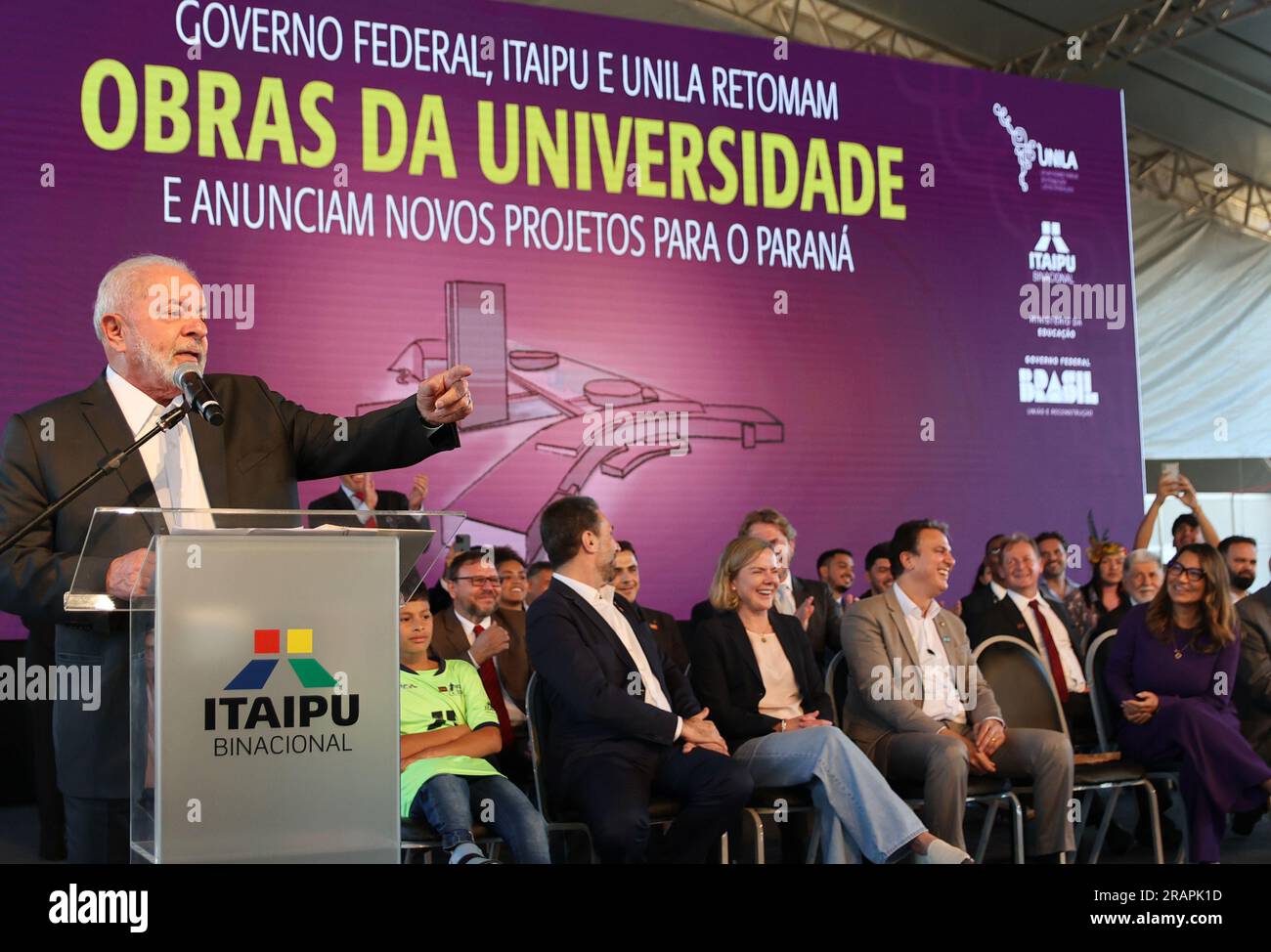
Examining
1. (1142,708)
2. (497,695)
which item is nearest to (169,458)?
(497,695)

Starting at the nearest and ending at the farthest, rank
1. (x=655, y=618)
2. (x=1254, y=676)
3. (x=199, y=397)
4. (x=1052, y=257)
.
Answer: (x=199, y=397) < (x=1254, y=676) < (x=655, y=618) < (x=1052, y=257)

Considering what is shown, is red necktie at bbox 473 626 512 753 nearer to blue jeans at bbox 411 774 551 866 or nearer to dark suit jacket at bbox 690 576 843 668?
blue jeans at bbox 411 774 551 866

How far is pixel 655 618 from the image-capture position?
17.9 feet

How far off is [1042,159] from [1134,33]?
2923 mm

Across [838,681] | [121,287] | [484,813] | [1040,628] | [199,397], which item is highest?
[121,287]

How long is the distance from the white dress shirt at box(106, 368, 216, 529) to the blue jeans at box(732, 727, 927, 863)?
2.13m

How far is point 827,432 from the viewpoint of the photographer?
7.41 metres

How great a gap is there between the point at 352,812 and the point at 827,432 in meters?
5.74

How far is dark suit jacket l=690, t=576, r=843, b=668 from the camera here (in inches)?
234

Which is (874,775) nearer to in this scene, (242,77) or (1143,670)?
(1143,670)

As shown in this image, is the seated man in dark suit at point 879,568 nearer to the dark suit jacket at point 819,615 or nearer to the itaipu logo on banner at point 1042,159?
the dark suit jacket at point 819,615

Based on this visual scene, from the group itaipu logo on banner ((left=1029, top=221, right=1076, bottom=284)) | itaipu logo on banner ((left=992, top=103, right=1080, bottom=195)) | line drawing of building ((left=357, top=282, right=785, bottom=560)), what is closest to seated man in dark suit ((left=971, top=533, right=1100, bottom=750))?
line drawing of building ((left=357, top=282, right=785, bottom=560))

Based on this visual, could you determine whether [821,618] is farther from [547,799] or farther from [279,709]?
[279,709]
